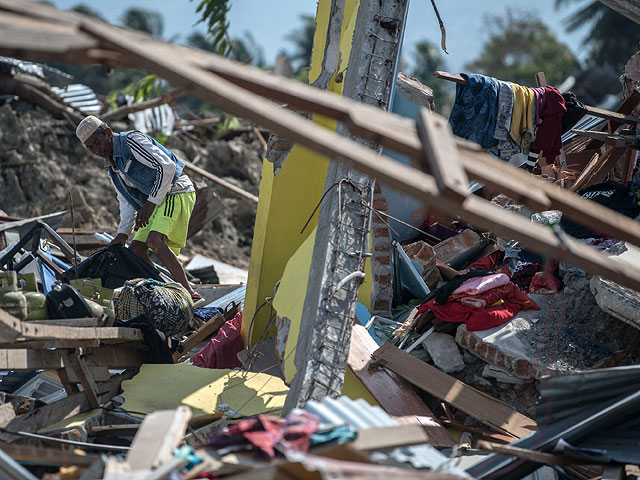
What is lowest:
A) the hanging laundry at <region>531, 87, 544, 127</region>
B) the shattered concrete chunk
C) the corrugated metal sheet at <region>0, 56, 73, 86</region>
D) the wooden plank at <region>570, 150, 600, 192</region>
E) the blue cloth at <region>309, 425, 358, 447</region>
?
the shattered concrete chunk

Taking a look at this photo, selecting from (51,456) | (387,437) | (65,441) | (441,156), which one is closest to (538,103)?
(441,156)

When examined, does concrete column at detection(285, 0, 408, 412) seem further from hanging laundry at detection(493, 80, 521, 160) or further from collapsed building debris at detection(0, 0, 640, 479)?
hanging laundry at detection(493, 80, 521, 160)

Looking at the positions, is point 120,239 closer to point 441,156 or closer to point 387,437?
point 387,437

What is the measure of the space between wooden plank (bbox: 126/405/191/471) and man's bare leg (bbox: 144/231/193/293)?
11.3ft

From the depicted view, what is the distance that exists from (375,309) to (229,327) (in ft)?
4.66

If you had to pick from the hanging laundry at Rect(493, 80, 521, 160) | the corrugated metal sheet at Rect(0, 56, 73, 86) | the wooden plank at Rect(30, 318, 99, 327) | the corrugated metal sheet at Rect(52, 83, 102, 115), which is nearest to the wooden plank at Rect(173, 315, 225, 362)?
the wooden plank at Rect(30, 318, 99, 327)

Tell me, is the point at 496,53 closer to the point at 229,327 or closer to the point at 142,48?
the point at 229,327

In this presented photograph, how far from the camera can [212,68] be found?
3174 millimetres

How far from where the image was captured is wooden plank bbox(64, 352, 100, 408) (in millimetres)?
4707

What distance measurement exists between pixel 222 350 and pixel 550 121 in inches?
155

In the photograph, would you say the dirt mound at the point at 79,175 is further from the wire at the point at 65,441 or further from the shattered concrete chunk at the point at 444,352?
the wire at the point at 65,441

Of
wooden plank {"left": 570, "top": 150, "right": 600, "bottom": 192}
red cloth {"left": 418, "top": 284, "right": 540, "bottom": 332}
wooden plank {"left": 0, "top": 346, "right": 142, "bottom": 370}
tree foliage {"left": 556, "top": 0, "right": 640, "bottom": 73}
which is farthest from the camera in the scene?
tree foliage {"left": 556, "top": 0, "right": 640, "bottom": 73}

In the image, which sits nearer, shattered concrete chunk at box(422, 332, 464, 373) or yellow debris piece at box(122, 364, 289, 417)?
yellow debris piece at box(122, 364, 289, 417)

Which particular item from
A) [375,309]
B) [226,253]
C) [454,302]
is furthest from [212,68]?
[226,253]
